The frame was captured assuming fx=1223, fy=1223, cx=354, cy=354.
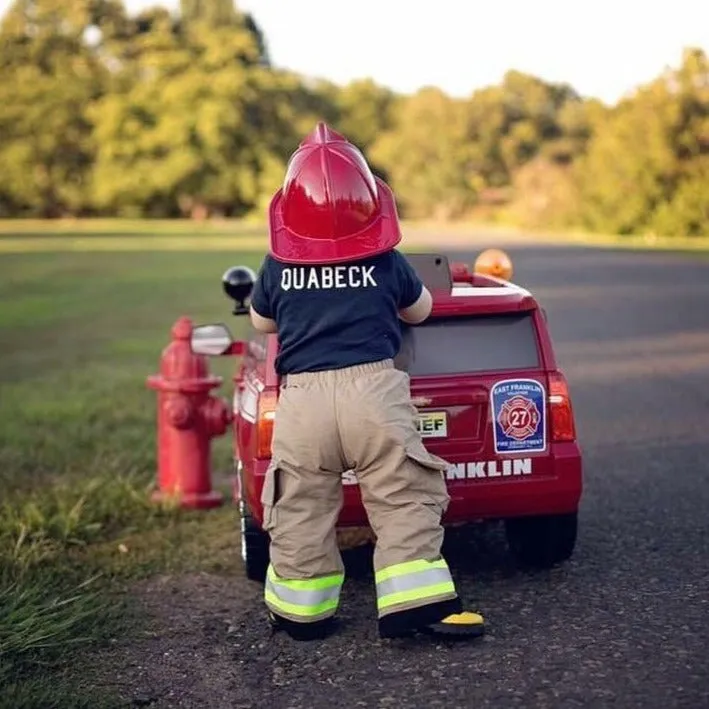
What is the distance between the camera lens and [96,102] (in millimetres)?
83562

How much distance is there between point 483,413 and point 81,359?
10.1 metres

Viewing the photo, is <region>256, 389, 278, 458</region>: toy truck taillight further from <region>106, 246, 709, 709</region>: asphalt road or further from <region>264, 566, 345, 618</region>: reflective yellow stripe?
<region>106, 246, 709, 709</region>: asphalt road

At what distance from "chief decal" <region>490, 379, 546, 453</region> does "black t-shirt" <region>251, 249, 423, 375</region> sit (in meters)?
0.65

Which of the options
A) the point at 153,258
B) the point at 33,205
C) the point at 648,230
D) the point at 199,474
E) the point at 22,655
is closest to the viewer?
the point at 22,655

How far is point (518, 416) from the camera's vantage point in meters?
4.93

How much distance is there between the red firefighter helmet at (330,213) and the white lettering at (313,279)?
0.13 feet

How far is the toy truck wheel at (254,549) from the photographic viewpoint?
5281 millimetres

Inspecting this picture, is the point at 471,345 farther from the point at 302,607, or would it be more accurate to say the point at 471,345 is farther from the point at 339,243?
the point at 302,607

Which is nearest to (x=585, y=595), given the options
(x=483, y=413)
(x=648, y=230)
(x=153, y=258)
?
(x=483, y=413)

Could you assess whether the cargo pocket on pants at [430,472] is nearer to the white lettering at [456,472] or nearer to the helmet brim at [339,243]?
the white lettering at [456,472]

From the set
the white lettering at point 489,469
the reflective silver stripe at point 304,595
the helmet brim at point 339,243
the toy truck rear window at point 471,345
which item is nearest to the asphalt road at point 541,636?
the reflective silver stripe at point 304,595

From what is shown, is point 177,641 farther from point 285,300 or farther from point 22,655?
point 285,300

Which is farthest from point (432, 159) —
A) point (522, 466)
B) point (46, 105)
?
point (522, 466)

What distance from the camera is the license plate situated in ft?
16.0
